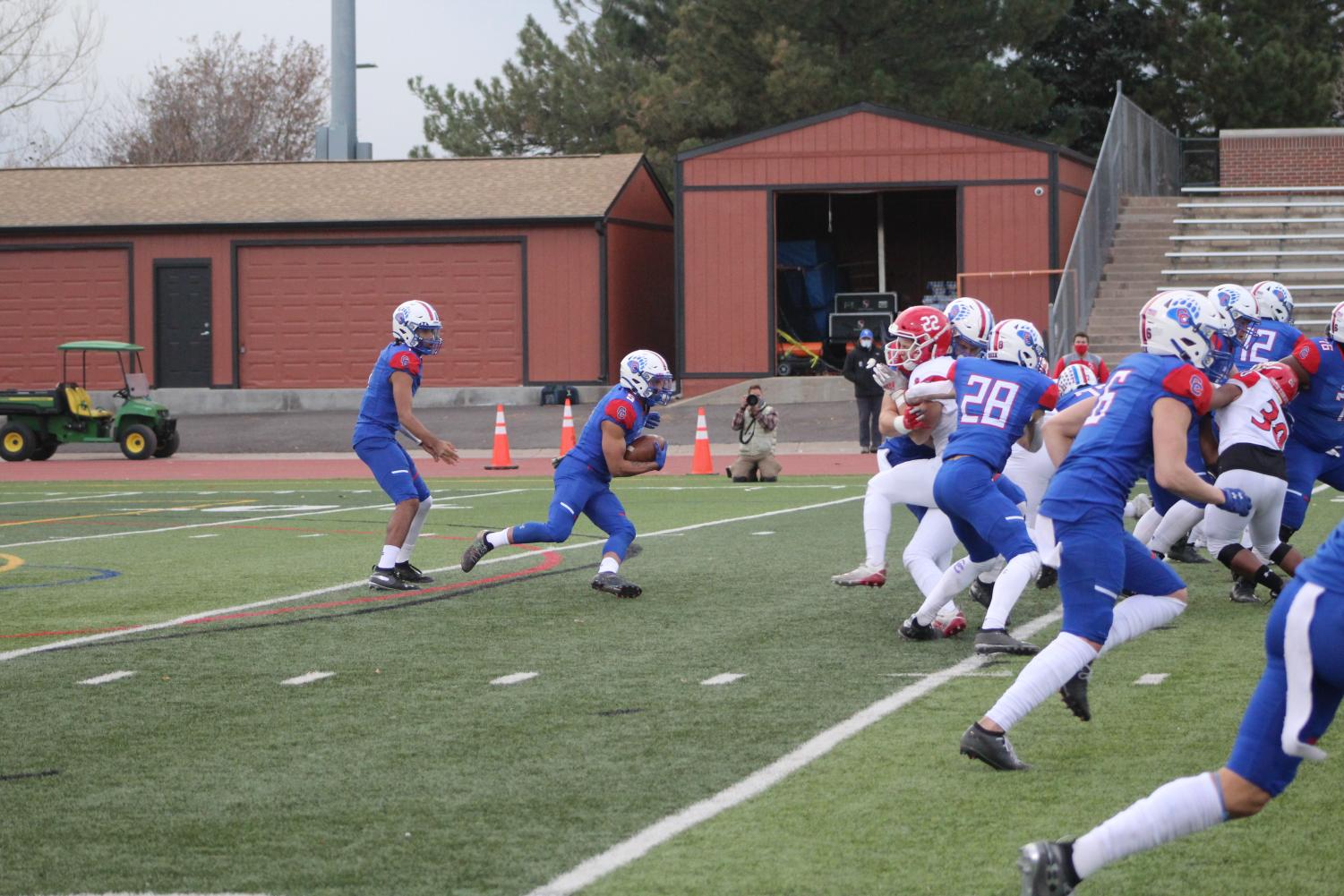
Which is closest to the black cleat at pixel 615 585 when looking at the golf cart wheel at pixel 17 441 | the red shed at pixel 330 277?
the golf cart wheel at pixel 17 441

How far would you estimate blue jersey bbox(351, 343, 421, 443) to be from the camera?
11609mm

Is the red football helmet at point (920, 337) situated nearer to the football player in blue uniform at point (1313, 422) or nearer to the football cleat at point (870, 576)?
the football cleat at point (870, 576)

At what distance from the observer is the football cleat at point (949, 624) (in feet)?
30.3

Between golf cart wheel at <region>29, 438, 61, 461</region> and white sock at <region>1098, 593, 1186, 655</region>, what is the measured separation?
25168mm

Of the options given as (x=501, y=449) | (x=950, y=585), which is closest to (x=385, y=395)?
(x=950, y=585)

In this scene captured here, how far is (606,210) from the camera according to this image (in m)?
36.2

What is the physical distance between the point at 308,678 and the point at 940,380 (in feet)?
11.2

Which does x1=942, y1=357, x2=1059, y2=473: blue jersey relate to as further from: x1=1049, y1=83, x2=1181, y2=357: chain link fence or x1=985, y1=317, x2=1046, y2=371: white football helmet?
x1=1049, y1=83, x2=1181, y2=357: chain link fence

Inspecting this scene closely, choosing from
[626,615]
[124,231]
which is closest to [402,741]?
[626,615]

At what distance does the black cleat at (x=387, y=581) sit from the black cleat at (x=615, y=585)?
137cm

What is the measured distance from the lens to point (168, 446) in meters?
29.1

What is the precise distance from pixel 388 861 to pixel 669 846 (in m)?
0.81

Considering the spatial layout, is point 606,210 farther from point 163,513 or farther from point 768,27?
point 163,513

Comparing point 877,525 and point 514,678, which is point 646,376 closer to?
point 877,525
